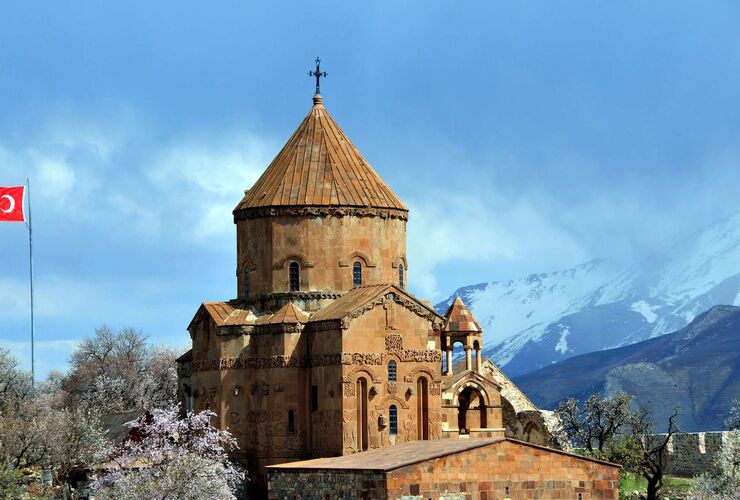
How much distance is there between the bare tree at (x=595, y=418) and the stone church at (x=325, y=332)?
22.8 feet

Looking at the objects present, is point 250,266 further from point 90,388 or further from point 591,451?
point 90,388

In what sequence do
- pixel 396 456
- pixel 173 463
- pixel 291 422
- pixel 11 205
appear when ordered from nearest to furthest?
pixel 396 456, pixel 173 463, pixel 291 422, pixel 11 205

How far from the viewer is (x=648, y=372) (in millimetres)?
173375

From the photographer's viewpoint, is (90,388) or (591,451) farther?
(90,388)

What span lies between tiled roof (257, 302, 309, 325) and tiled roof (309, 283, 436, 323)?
20.1 inches

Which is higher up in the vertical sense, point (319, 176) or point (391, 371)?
point (319, 176)

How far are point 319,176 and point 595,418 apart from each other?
19.6m

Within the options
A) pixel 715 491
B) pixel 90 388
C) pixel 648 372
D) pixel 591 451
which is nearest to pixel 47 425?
pixel 591 451

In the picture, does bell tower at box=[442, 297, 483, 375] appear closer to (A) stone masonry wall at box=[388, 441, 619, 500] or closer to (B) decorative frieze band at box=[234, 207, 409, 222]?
(B) decorative frieze band at box=[234, 207, 409, 222]

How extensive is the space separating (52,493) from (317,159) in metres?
18.4

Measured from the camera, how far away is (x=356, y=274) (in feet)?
238

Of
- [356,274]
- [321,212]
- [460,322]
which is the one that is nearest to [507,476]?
[356,274]

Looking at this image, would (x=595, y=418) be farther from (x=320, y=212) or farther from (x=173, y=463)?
(x=173, y=463)

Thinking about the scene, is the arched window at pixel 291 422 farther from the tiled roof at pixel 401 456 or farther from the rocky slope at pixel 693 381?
the rocky slope at pixel 693 381
